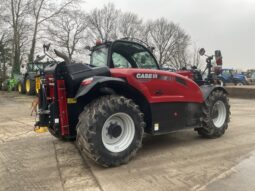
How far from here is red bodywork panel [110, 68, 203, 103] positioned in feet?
17.7

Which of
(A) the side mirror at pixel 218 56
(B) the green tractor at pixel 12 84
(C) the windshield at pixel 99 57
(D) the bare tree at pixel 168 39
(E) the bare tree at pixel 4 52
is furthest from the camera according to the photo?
(D) the bare tree at pixel 168 39

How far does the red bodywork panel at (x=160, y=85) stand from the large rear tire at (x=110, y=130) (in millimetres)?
358

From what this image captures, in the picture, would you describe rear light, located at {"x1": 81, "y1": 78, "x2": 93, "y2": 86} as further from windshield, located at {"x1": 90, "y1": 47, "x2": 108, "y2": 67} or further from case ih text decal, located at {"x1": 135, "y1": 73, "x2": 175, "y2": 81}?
windshield, located at {"x1": 90, "y1": 47, "x2": 108, "y2": 67}

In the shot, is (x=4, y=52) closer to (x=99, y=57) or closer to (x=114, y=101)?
(x=99, y=57)

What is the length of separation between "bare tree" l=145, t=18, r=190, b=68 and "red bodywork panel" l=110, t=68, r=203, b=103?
47.9 m

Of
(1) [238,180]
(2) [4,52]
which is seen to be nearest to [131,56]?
(1) [238,180]

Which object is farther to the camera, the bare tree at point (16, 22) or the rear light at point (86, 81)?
the bare tree at point (16, 22)

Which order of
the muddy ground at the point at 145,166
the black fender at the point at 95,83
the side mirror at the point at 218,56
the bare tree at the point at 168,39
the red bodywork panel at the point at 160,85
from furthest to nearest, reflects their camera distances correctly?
the bare tree at the point at 168,39 → the side mirror at the point at 218,56 → the red bodywork panel at the point at 160,85 → the black fender at the point at 95,83 → the muddy ground at the point at 145,166

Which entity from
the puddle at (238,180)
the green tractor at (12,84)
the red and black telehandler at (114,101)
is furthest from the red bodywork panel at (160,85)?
the green tractor at (12,84)

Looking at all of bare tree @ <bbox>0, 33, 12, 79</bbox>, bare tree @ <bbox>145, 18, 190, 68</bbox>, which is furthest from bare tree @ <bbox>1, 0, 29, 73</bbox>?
bare tree @ <bbox>145, 18, 190, 68</bbox>

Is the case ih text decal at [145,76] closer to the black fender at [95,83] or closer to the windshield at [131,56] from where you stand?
the black fender at [95,83]

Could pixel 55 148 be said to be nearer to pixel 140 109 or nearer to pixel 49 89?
pixel 49 89

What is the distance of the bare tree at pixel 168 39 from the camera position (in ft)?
179

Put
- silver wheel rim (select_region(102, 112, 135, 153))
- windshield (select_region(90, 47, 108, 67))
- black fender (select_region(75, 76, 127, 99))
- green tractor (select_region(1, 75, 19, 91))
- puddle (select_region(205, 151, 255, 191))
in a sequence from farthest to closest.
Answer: green tractor (select_region(1, 75, 19, 91)), windshield (select_region(90, 47, 108, 67)), silver wheel rim (select_region(102, 112, 135, 153)), black fender (select_region(75, 76, 127, 99)), puddle (select_region(205, 151, 255, 191))
